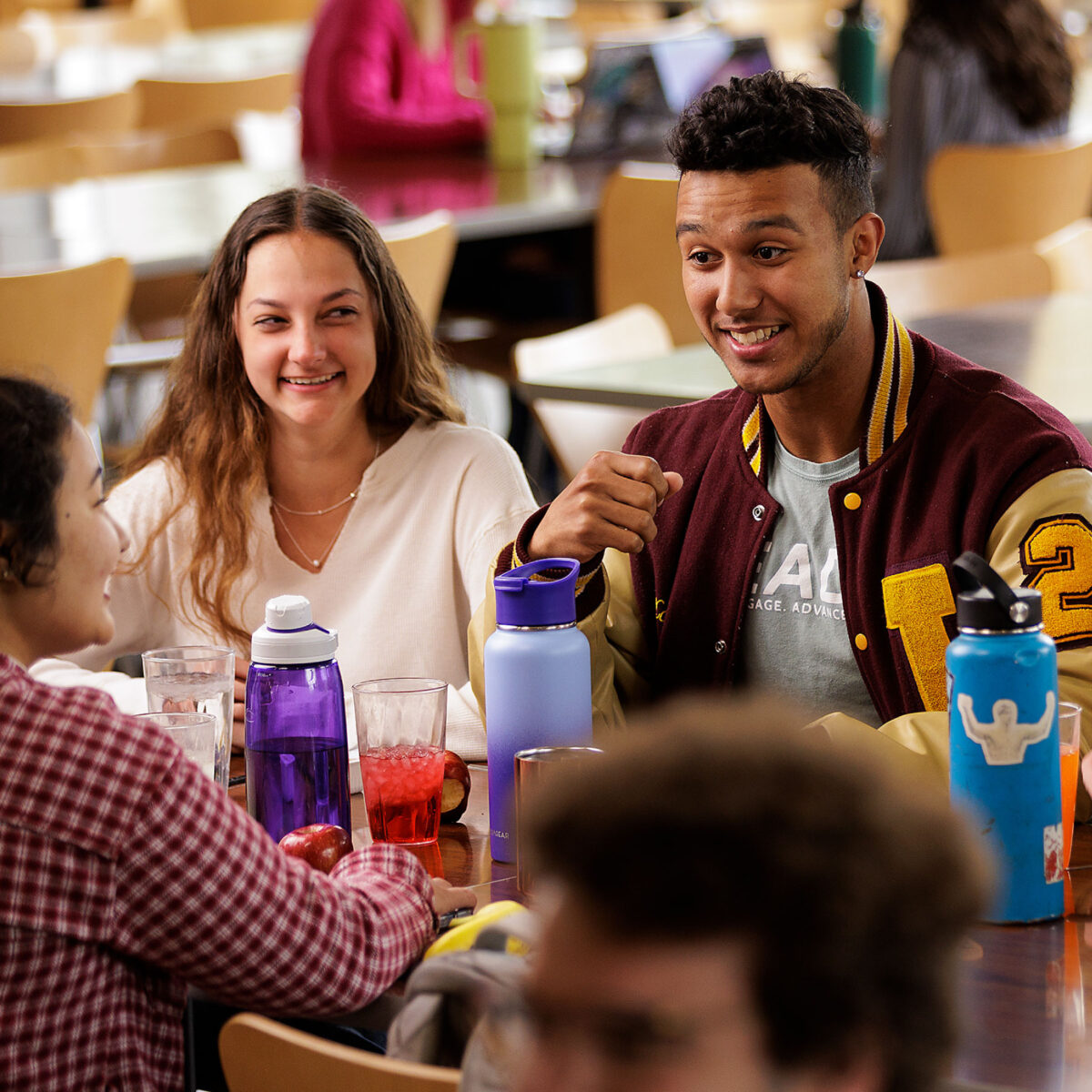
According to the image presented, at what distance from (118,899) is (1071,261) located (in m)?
3.10

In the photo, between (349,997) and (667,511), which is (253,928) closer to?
(349,997)

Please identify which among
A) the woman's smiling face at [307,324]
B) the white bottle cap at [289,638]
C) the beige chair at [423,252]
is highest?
the beige chair at [423,252]

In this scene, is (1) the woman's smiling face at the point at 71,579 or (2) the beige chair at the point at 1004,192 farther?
(2) the beige chair at the point at 1004,192

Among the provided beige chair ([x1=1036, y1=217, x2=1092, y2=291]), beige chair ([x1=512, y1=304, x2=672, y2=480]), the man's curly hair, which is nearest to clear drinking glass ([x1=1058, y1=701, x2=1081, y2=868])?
the man's curly hair

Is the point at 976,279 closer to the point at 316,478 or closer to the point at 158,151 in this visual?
the point at 316,478

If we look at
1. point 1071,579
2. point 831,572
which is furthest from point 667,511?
point 1071,579

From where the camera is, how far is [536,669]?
1431 millimetres

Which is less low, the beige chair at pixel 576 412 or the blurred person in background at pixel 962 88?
the blurred person in background at pixel 962 88

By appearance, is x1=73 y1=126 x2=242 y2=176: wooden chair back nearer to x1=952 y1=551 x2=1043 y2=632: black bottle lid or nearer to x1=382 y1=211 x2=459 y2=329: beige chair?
x1=382 y1=211 x2=459 y2=329: beige chair

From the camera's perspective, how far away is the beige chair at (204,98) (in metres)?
5.99

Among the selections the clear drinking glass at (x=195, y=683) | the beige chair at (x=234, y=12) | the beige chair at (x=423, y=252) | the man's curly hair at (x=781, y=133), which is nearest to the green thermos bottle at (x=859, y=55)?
the beige chair at (x=423, y=252)

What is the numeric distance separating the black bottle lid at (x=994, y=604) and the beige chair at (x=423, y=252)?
7.82ft

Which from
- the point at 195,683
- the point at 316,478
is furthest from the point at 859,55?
the point at 195,683

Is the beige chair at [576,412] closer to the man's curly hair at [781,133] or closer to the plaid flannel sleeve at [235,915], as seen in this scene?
the man's curly hair at [781,133]
